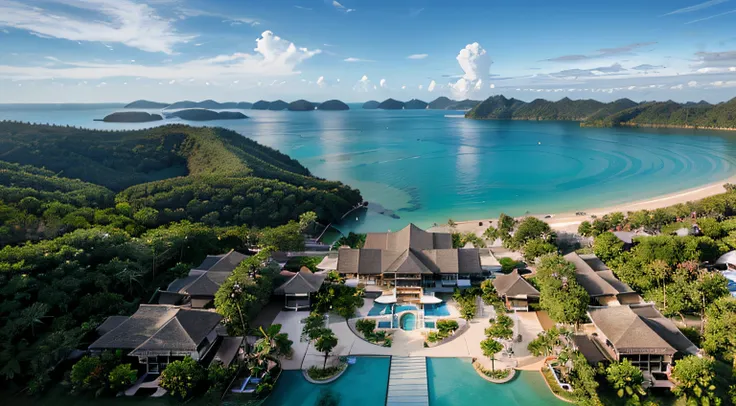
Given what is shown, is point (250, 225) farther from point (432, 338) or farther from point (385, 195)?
point (432, 338)

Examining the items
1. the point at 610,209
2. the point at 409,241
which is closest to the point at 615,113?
the point at 610,209

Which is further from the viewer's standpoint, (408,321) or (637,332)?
(408,321)

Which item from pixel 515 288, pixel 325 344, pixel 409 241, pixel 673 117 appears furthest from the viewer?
pixel 673 117

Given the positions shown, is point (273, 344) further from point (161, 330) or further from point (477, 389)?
point (477, 389)

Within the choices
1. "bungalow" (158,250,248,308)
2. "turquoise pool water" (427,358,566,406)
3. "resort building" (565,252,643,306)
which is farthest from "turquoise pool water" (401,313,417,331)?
"bungalow" (158,250,248,308)

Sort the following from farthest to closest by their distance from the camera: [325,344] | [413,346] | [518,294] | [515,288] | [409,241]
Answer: [409,241] < [515,288] < [518,294] < [413,346] < [325,344]

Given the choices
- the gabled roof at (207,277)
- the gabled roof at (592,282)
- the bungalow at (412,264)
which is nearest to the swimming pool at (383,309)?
the bungalow at (412,264)
